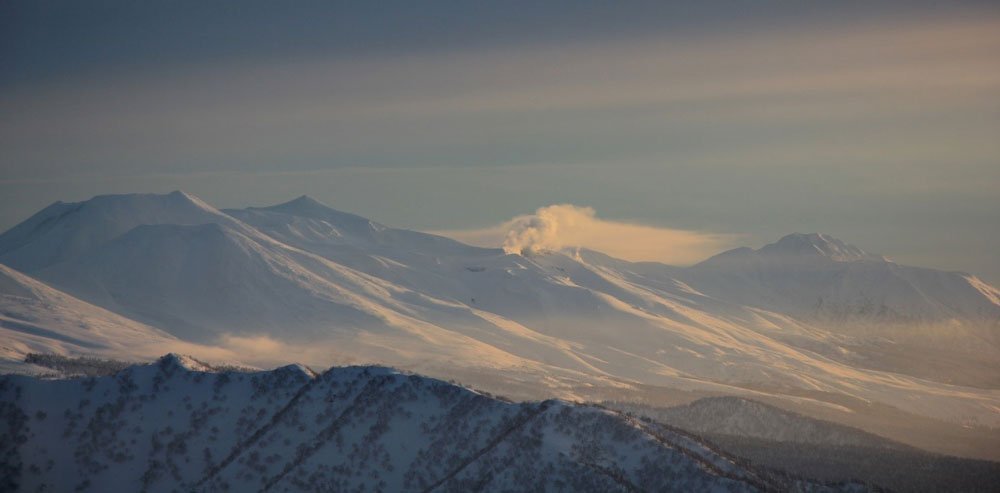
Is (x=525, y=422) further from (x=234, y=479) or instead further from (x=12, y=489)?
(x=12, y=489)

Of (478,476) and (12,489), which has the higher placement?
(478,476)

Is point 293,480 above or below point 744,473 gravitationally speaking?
below

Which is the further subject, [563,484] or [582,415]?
[582,415]

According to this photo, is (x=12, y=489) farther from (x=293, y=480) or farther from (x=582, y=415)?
(x=582, y=415)

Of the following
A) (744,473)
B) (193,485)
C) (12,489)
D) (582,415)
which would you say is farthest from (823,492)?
(12,489)

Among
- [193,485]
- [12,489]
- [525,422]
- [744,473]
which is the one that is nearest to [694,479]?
[744,473]

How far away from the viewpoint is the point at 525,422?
634 feet

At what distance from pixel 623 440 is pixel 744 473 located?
20792mm

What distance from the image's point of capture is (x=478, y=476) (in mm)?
185500

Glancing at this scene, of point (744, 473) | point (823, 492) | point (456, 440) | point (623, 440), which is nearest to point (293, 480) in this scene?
point (456, 440)

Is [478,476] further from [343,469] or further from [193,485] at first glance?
[193,485]

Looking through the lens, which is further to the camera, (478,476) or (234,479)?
(234,479)

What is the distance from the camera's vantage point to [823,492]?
198 meters

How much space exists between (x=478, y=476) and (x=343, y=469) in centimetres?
2557
